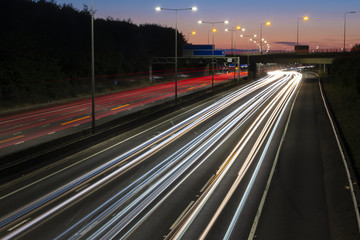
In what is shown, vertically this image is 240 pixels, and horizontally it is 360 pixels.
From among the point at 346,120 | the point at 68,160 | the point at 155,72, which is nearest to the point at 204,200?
the point at 68,160

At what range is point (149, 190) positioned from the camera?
14.4 meters

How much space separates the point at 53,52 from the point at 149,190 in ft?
188

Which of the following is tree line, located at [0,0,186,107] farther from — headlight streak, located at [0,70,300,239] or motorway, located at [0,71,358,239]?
motorway, located at [0,71,358,239]

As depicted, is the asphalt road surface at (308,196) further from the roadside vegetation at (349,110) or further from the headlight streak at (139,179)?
the headlight streak at (139,179)

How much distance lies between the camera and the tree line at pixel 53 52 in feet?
170

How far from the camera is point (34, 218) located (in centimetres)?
1191

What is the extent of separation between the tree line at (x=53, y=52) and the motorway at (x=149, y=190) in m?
25.3

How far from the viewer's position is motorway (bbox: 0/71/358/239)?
36.2ft

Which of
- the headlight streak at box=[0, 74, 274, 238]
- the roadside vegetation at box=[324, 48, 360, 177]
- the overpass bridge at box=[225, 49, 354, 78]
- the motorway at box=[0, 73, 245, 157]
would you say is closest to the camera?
the headlight streak at box=[0, 74, 274, 238]

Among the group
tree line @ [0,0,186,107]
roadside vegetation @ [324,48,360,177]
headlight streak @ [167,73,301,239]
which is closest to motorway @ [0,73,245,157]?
tree line @ [0,0,186,107]

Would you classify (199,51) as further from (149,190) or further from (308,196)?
(308,196)

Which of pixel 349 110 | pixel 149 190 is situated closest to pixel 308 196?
pixel 149 190

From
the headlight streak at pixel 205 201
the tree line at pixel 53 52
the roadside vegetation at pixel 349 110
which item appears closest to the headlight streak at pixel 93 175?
the headlight streak at pixel 205 201

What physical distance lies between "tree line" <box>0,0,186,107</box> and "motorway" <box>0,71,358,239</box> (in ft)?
82.9
